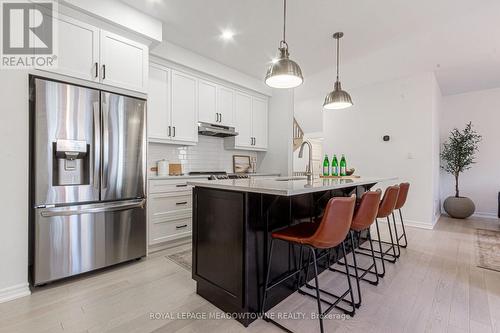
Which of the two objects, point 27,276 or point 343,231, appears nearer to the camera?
point 343,231

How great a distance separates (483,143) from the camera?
509cm

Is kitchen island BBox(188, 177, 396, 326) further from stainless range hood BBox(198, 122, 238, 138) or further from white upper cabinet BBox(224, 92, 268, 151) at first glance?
white upper cabinet BBox(224, 92, 268, 151)

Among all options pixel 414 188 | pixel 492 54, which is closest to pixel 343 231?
pixel 414 188

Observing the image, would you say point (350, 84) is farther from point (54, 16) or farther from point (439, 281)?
point (54, 16)

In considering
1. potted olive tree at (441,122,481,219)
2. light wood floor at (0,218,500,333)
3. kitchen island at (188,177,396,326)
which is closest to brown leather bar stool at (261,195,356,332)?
kitchen island at (188,177,396,326)

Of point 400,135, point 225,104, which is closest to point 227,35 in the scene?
point 225,104

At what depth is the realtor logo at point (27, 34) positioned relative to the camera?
6.31 feet

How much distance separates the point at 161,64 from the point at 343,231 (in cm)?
312

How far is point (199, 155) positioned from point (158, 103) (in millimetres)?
1130

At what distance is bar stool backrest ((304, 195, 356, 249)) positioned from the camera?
4.86 feet

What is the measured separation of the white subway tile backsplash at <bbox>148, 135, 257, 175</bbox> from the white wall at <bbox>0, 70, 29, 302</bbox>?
150 centimetres

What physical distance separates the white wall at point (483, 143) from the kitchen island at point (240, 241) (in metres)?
5.25

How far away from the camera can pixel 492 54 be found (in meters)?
3.56

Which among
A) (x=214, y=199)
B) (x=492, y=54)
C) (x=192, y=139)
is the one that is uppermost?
(x=492, y=54)
